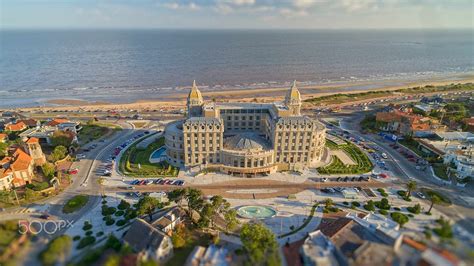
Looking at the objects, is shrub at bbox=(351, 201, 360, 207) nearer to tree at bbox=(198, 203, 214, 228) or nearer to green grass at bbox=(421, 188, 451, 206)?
green grass at bbox=(421, 188, 451, 206)

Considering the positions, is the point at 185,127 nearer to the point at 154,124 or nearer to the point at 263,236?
the point at 263,236

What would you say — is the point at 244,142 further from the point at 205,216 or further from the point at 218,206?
the point at 205,216

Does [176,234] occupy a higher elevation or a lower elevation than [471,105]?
lower

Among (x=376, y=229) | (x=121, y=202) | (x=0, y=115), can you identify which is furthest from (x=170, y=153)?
(x=0, y=115)

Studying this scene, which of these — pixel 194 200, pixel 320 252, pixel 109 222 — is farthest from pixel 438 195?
pixel 109 222

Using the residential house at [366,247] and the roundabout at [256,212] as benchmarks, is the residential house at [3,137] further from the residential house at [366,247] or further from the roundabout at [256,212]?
the residential house at [366,247]

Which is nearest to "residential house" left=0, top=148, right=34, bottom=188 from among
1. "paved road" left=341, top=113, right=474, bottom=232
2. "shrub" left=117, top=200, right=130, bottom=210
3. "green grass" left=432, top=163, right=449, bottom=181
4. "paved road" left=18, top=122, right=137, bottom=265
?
"paved road" left=18, top=122, right=137, bottom=265

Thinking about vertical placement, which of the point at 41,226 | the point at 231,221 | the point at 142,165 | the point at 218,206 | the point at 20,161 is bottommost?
the point at 142,165
